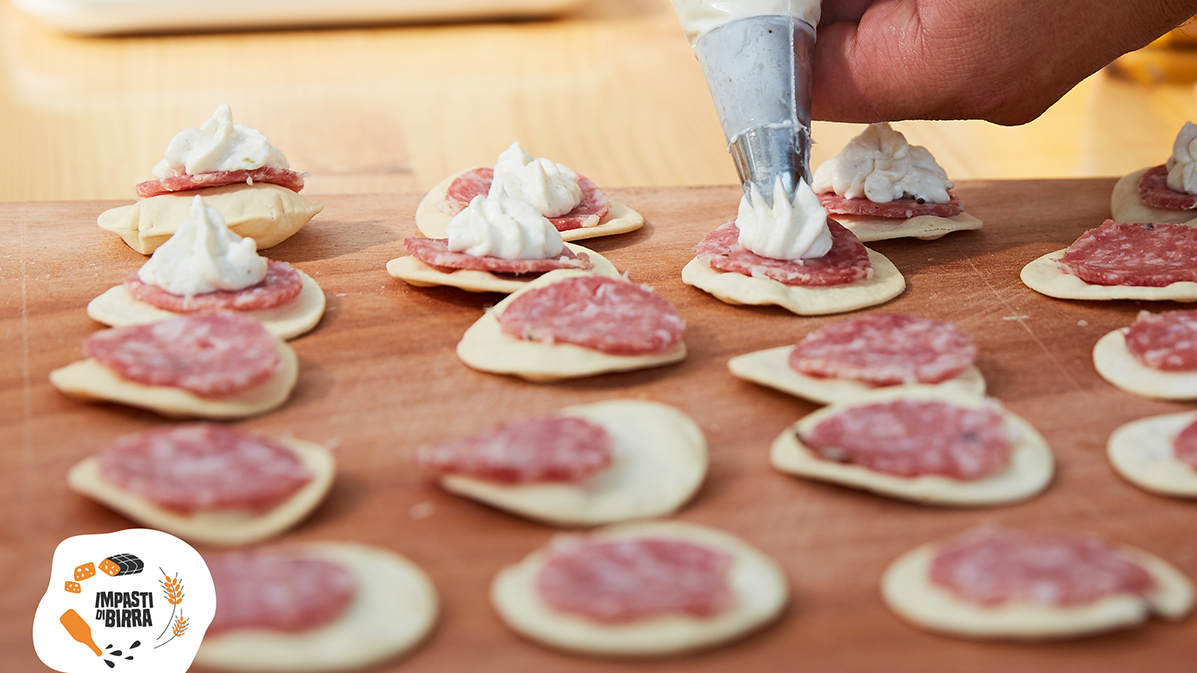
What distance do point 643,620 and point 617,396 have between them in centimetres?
51

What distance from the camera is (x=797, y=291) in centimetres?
173

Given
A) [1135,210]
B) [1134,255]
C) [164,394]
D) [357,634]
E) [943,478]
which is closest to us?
[357,634]

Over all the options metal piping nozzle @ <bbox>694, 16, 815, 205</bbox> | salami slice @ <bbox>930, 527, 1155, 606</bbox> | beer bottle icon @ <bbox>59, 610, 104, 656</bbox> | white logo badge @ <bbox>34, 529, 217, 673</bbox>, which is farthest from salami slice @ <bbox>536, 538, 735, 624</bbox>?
metal piping nozzle @ <bbox>694, 16, 815, 205</bbox>

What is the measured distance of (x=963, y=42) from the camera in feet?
5.82

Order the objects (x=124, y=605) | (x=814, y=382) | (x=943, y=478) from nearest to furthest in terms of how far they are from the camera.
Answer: (x=124, y=605) < (x=943, y=478) < (x=814, y=382)

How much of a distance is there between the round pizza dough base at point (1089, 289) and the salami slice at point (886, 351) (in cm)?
30

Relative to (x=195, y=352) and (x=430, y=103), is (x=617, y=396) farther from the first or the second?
(x=430, y=103)

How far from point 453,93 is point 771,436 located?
2.33m

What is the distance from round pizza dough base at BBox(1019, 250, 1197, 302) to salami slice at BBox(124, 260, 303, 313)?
3.99ft

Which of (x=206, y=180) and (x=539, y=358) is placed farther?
(x=206, y=180)

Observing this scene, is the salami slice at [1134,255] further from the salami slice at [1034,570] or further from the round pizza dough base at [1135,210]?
the salami slice at [1034,570]

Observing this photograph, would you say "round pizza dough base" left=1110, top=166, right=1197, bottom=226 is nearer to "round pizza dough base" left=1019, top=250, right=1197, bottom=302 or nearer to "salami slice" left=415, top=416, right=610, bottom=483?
"round pizza dough base" left=1019, top=250, right=1197, bottom=302

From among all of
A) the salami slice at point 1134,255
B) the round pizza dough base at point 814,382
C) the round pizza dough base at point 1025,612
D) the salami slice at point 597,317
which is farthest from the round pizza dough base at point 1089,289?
the round pizza dough base at point 1025,612

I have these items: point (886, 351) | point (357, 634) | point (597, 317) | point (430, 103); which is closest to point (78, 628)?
point (357, 634)
